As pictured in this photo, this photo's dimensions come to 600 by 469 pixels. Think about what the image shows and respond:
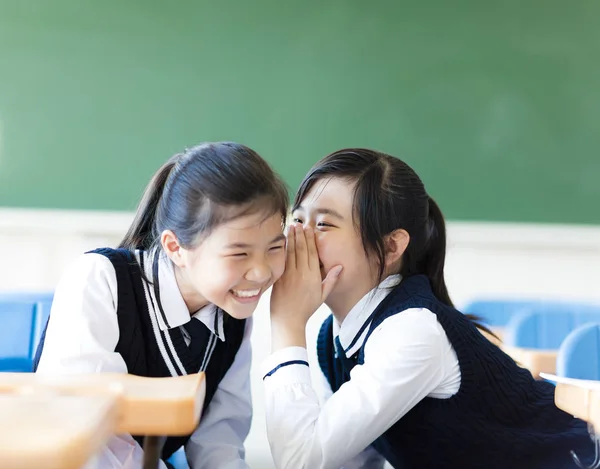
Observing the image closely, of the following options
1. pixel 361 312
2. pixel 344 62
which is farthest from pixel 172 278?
pixel 344 62

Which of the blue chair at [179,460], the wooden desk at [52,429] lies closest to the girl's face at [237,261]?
the blue chair at [179,460]

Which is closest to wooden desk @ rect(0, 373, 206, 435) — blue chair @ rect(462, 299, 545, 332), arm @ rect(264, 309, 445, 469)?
arm @ rect(264, 309, 445, 469)

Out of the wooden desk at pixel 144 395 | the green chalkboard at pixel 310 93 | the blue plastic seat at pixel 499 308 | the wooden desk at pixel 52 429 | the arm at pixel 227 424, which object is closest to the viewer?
the wooden desk at pixel 52 429

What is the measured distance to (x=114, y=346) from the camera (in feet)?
3.98

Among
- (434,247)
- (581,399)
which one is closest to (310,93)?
(434,247)

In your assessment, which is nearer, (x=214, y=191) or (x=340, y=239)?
(x=214, y=191)

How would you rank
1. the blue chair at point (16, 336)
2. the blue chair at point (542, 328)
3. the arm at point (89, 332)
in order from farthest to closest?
the blue chair at point (542, 328) → the blue chair at point (16, 336) → the arm at point (89, 332)

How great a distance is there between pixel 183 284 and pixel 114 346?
176 mm

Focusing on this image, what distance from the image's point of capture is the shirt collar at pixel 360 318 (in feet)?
4.55

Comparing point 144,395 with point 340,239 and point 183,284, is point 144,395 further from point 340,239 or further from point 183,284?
point 340,239

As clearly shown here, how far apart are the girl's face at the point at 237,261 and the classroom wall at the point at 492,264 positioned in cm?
164

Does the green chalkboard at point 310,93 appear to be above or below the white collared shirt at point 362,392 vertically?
above

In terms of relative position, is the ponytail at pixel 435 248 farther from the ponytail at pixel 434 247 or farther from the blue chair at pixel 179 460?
the blue chair at pixel 179 460

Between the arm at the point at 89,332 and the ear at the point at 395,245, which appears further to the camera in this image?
the ear at the point at 395,245
